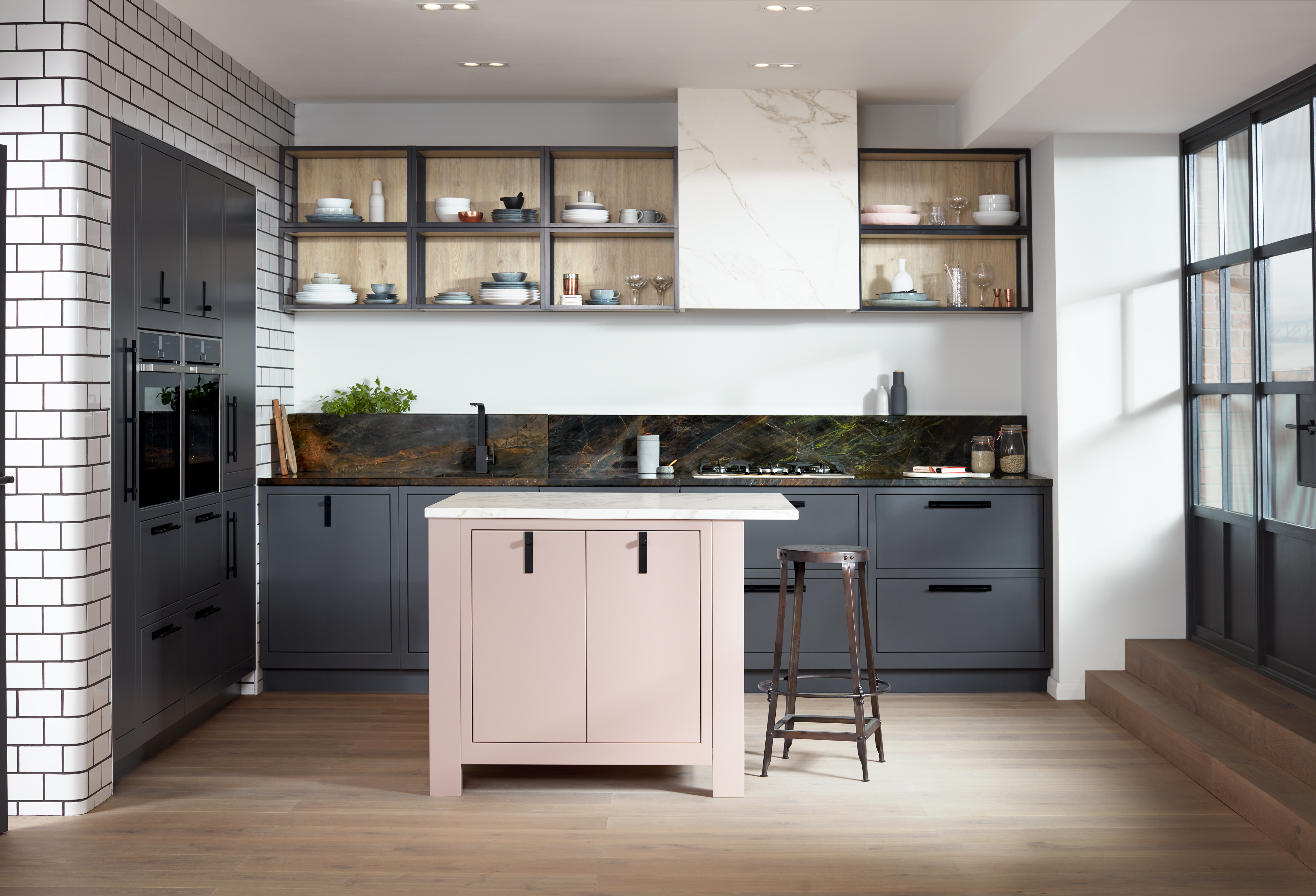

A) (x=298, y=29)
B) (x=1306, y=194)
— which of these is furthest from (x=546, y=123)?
(x=1306, y=194)

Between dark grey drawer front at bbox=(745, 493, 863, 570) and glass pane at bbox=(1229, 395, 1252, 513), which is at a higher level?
glass pane at bbox=(1229, 395, 1252, 513)

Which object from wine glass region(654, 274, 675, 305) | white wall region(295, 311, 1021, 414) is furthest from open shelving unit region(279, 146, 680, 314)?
white wall region(295, 311, 1021, 414)

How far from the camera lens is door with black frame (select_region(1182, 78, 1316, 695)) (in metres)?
→ 3.82

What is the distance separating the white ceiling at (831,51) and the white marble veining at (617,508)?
1.84 m

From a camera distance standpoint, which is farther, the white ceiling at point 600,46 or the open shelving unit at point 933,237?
the open shelving unit at point 933,237

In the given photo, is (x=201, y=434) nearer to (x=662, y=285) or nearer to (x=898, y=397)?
(x=662, y=285)

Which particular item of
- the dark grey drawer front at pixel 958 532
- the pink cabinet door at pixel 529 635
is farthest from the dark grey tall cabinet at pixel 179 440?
the dark grey drawer front at pixel 958 532

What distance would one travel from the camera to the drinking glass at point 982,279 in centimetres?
512

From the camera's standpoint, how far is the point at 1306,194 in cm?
378

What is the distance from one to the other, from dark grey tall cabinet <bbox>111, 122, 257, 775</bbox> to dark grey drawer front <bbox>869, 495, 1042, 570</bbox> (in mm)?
2833

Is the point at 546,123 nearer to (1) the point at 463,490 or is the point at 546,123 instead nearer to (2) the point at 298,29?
(2) the point at 298,29

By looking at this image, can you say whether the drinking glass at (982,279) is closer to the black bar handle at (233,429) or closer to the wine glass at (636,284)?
the wine glass at (636,284)

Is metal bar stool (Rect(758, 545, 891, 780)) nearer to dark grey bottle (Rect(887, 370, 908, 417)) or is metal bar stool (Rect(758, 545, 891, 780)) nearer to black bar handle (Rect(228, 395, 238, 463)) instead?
dark grey bottle (Rect(887, 370, 908, 417))

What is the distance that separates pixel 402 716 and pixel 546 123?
2942 mm
